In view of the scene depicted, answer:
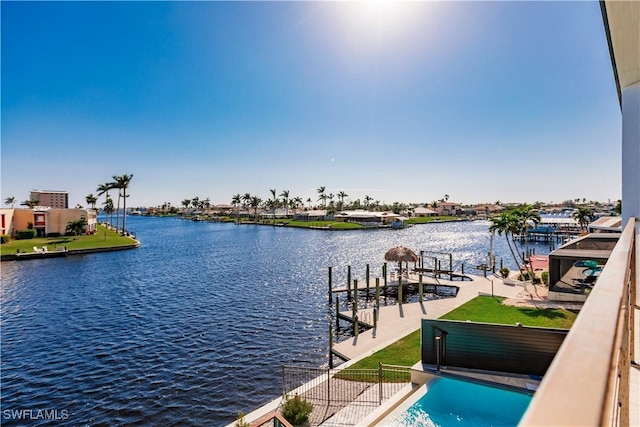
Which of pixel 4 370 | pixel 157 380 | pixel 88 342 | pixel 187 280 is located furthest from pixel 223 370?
pixel 187 280

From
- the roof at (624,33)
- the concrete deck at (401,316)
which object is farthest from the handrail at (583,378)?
the concrete deck at (401,316)

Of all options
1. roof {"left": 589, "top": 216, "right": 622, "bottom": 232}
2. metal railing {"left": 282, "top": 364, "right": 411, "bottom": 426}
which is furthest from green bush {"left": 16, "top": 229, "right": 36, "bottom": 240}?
roof {"left": 589, "top": 216, "right": 622, "bottom": 232}

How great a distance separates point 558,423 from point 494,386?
12.0 meters

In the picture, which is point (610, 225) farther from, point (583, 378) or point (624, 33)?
point (583, 378)

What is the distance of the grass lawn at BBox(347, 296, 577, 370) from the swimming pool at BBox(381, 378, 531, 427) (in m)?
2.27

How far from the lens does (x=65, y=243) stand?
4956 cm

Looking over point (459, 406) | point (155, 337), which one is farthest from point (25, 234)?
point (459, 406)

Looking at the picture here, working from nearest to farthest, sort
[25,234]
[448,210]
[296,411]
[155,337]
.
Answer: [296,411], [155,337], [25,234], [448,210]

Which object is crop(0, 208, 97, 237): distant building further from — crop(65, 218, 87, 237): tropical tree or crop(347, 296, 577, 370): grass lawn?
crop(347, 296, 577, 370): grass lawn

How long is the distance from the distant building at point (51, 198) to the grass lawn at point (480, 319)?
134 m

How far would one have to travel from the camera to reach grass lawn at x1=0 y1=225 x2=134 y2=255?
4449cm

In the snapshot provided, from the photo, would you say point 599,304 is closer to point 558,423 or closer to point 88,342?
point 558,423

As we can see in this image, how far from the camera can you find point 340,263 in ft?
132

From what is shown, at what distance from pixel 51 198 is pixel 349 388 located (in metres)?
158
